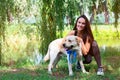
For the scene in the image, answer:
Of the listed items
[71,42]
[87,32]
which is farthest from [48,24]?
[71,42]

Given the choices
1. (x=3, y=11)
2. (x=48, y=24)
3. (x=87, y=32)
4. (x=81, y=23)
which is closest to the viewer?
(x=81, y=23)

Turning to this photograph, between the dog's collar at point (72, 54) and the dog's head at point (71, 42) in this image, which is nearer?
the dog's head at point (71, 42)

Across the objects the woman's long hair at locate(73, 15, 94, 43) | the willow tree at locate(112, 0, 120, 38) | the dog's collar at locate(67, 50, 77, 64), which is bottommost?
the dog's collar at locate(67, 50, 77, 64)

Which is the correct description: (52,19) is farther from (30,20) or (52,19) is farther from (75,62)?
(75,62)

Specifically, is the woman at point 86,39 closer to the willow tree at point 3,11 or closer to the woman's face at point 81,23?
the woman's face at point 81,23

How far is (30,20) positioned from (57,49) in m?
2.59

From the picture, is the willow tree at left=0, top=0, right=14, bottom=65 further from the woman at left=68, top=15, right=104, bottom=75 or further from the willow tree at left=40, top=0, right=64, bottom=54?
the woman at left=68, top=15, right=104, bottom=75

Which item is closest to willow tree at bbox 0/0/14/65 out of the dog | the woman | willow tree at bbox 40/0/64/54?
willow tree at bbox 40/0/64/54

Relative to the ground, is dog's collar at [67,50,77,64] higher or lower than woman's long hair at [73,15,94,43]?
lower

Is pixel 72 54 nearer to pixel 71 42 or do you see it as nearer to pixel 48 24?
pixel 71 42

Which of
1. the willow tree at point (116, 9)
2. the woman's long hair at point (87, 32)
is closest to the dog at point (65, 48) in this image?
the woman's long hair at point (87, 32)

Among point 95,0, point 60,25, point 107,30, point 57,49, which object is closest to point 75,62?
point 57,49

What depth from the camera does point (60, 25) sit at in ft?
30.6

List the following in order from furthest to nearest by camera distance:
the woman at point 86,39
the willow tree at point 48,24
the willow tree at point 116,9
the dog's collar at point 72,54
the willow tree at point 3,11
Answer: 1. the willow tree at point 116,9
2. the willow tree at point 48,24
3. the willow tree at point 3,11
4. the woman at point 86,39
5. the dog's collar at point 72,54
